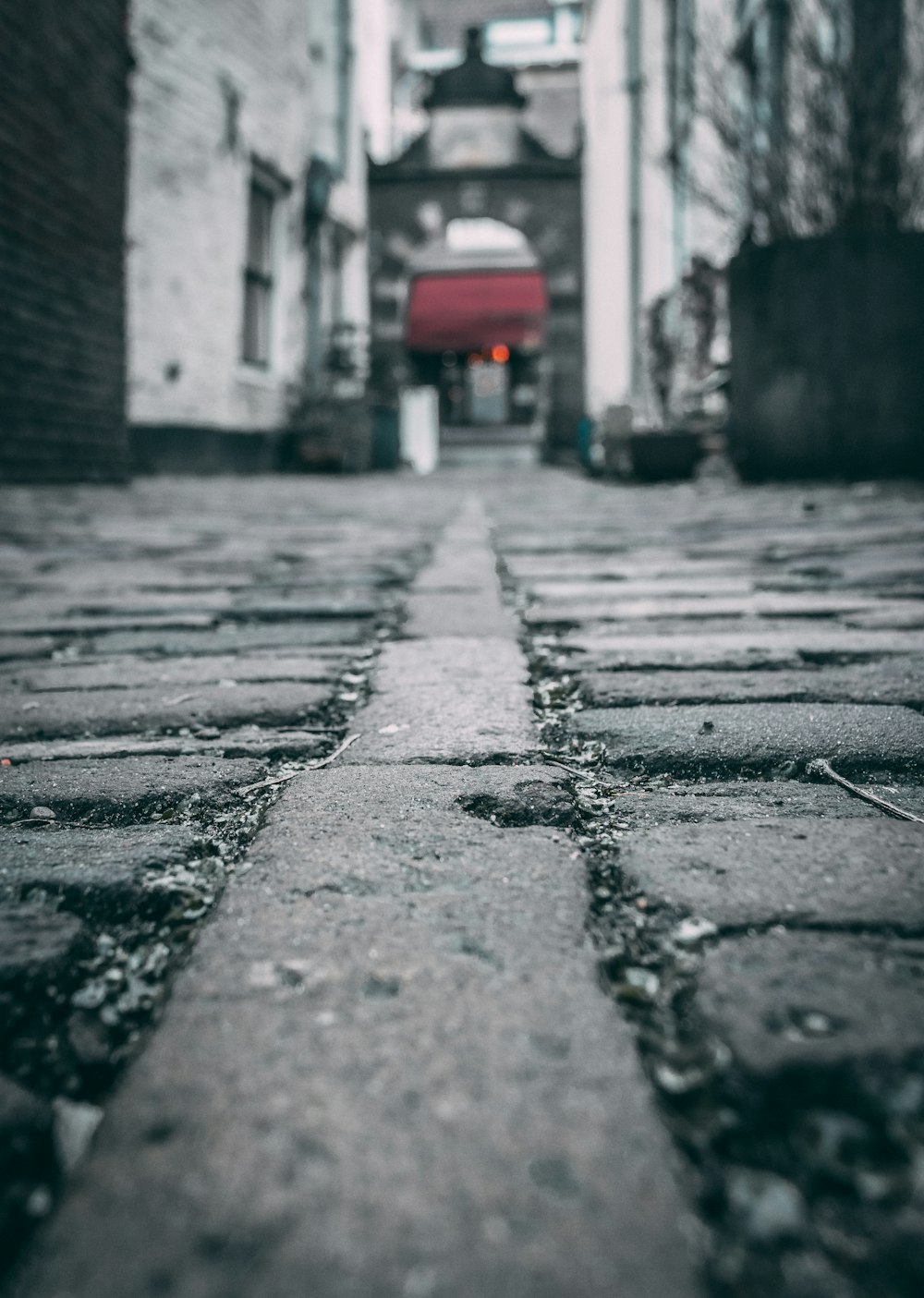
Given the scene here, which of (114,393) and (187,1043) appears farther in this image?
(114,393)

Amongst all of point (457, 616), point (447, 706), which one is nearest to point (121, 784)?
point (447, 706)

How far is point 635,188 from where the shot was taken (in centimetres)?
1159

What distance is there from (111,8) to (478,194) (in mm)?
11450

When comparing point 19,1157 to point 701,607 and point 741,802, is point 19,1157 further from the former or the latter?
point 701,607

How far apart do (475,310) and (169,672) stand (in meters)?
25.0

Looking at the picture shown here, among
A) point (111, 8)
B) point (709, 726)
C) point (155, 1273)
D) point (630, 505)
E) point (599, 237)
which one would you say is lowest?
point (155, 1273)

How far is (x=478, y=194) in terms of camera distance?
16.4m

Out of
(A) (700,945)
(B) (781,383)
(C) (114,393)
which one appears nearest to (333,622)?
(A) (700,945)

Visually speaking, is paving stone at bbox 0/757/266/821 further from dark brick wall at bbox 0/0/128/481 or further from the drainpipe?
the drainpipe

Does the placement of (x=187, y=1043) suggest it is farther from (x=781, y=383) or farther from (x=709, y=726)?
(x=781, y=383)

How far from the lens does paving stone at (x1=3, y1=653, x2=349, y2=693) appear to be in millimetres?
1502

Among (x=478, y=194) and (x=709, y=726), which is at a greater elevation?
(x=478, y=194)

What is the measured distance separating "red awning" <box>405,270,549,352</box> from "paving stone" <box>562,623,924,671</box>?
68.8ft

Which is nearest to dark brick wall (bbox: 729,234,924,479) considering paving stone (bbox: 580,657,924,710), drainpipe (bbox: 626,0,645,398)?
paving stone (bbox: 580,657,924,710)
